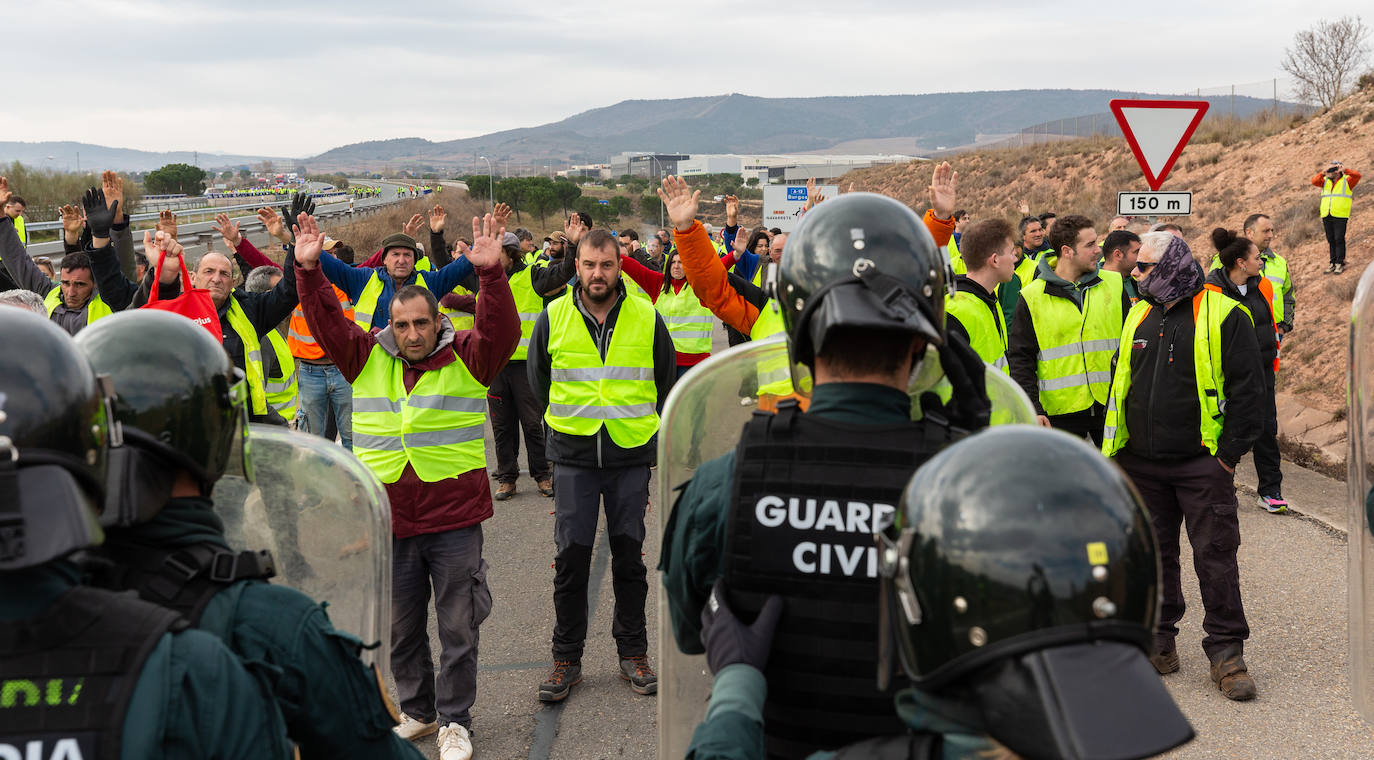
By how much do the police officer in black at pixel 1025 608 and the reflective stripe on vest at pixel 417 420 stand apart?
11.3 ft

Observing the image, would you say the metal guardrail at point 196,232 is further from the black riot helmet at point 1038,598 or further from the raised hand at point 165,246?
the black riot helmet at point 1038,598

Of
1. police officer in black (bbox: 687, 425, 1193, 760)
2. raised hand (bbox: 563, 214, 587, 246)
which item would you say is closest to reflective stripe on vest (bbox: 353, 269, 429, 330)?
raised hand (bbox: 563, 214, 587, 246)

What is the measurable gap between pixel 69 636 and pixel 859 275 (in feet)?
4.42

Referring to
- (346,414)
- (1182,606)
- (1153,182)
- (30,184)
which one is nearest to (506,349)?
(1182,606)

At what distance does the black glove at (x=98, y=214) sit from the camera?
254 inches

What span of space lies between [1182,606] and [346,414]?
614 centimetres

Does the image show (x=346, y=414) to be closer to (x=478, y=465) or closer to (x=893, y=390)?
(x=478, y=465)

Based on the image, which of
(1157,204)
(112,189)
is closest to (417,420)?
(112,189)

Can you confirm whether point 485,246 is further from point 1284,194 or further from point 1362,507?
point 1284,194

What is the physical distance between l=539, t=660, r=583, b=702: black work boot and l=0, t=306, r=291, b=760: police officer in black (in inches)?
144

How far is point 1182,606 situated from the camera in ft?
17.2

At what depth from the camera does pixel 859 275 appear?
1.89m

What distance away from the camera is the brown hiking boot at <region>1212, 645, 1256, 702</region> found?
4.85 metres

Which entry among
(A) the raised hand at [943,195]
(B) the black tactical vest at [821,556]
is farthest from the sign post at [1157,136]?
(B) the black tactical vest at [821,556]
